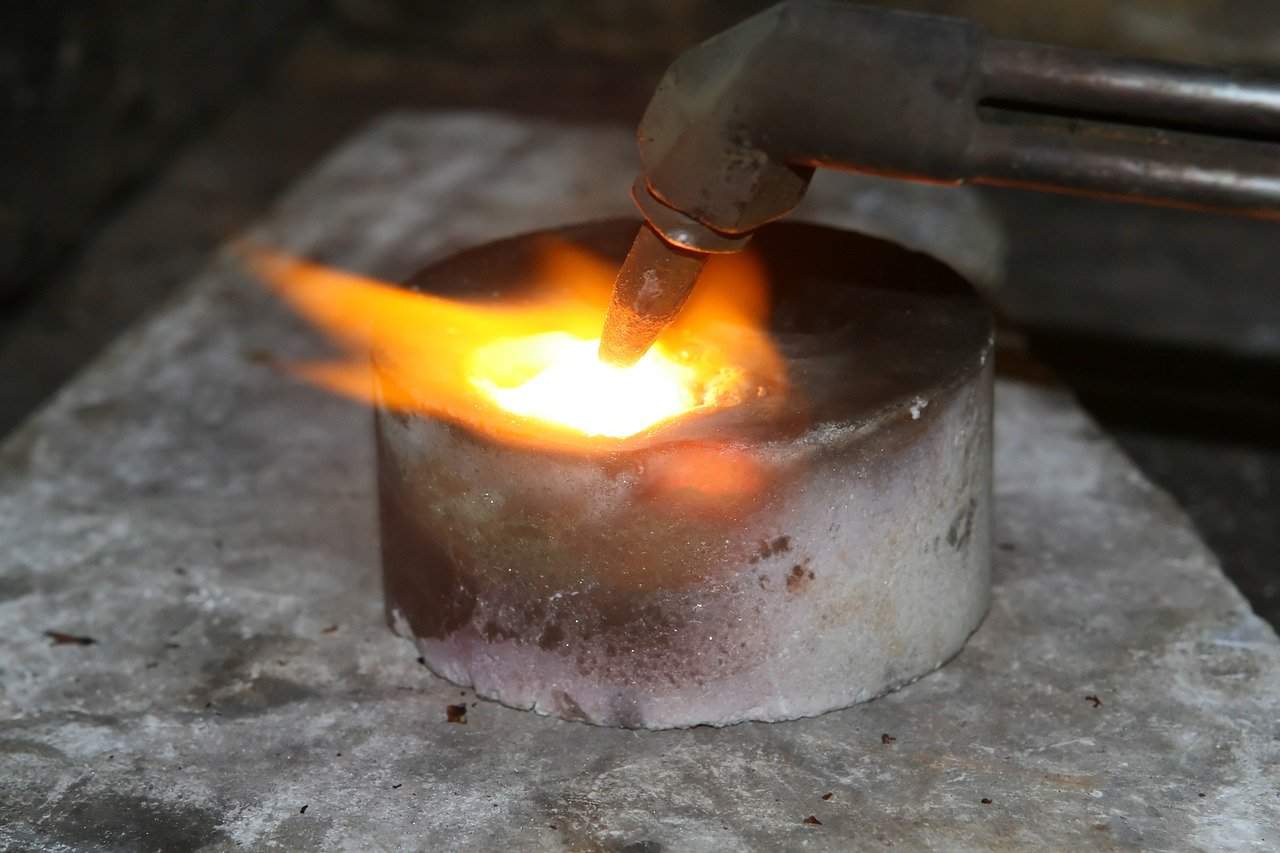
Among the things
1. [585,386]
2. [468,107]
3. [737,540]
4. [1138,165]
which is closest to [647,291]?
[585,386]

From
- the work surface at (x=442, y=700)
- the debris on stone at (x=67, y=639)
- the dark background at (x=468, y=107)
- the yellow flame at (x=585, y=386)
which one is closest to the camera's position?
the work surface at (x=442, y=700)

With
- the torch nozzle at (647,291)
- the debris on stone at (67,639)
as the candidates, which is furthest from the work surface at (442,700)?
the torch nozzle at (647,291)

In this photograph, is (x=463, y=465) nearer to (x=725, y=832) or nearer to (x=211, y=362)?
(x=725, y=832)

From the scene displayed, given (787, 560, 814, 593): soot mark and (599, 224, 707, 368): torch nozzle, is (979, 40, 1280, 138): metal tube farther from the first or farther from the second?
(787, 560, 814, 593): soot mark

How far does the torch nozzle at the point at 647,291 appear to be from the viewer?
2383 millimetres

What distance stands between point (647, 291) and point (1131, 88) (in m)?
0.76

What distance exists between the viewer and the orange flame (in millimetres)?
2467

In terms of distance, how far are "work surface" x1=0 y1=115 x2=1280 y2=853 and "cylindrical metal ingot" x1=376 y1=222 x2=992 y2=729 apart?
0.28 ft

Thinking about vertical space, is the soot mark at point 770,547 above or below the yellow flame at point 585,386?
below

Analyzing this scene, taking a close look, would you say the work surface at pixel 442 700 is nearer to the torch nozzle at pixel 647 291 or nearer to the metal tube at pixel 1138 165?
the torch nozzle at pixel 647 291

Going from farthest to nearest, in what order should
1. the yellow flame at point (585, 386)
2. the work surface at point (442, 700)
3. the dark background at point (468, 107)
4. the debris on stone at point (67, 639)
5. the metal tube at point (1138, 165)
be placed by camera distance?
the dark background at point (468, 107) → the debris on stone at point (67, 639) → the yellow flame at point (585, 386) → the work surface at point (442, 700) → the metal tube at point (1138, 165)

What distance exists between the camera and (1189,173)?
2107 mm

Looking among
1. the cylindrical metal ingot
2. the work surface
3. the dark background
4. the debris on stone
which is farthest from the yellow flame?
the dark background

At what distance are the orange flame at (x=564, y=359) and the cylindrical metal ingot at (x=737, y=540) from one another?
5cm
